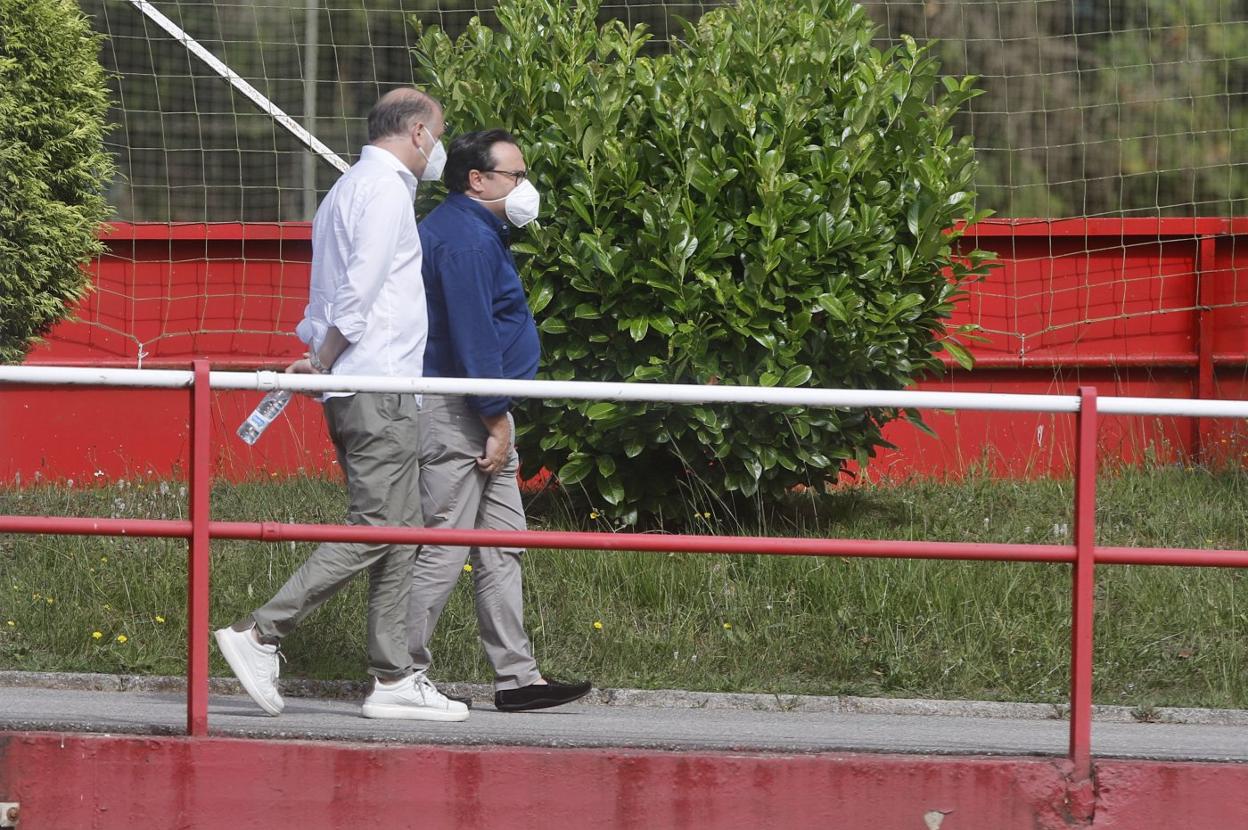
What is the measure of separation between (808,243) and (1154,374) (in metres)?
3.31

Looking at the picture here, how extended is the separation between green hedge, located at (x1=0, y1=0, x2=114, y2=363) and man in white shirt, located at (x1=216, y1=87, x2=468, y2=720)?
129 inches

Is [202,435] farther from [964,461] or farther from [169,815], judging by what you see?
[964,461]

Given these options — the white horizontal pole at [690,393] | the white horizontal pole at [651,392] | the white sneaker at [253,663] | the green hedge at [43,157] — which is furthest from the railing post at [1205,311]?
the white sneaker at [253,663]

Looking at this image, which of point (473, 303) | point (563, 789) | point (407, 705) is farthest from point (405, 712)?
point (473, 303)

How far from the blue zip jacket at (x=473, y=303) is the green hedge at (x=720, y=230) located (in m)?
1.52

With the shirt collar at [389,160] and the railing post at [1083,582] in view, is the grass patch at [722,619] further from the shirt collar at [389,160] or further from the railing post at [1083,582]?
the shirt collar at [389,160]

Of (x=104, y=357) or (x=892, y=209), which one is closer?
(x=892, y=209)

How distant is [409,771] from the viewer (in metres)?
3.90

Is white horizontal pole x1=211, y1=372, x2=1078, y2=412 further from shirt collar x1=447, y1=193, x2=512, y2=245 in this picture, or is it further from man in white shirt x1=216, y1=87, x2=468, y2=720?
shirt collar x1=447, y1=193, x2=512, y2=245

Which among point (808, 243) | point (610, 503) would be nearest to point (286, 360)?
point (610, 503)

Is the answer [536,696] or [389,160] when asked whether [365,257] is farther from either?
[536,696]

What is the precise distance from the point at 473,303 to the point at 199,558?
45.5 inches

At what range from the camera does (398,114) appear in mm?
4660

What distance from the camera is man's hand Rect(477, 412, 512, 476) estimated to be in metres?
4.73
